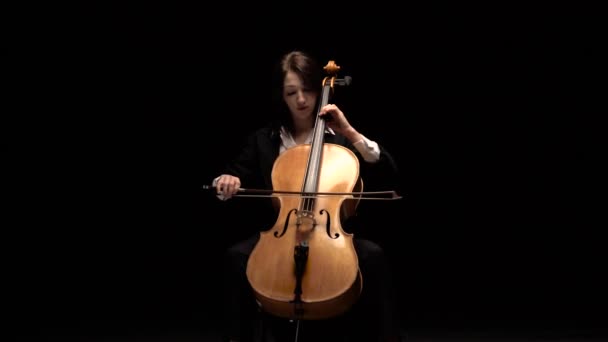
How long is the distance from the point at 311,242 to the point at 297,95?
531 mm

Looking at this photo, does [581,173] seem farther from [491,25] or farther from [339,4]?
[339,4]

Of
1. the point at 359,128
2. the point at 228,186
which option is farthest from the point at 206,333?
the point at 359,128

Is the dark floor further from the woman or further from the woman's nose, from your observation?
the woman's nose

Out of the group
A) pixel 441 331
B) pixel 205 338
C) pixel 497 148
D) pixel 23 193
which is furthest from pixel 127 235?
pixel 497 148

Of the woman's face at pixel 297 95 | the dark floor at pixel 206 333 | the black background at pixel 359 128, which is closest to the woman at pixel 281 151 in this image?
the woman's face at pixel 297 95

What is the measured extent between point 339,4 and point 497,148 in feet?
3.04

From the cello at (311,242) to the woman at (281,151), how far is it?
102 millimetres

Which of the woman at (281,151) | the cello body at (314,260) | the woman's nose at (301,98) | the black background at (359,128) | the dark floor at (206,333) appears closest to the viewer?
the cello body at (314,260)

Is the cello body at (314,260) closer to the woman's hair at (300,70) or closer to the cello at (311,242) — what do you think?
the cello at (311,242)

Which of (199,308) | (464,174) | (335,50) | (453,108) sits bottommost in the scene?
(199,308)

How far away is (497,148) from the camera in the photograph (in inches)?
122

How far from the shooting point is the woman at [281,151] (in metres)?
1.77

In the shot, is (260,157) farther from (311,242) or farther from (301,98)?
(311,242)

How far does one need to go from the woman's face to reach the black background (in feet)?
2.92
